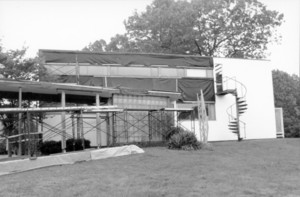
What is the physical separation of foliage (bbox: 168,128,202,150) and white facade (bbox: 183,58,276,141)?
7063 millimetres

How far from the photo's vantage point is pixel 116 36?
30953 millimetres

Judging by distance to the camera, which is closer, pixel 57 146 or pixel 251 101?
pixel 57 146

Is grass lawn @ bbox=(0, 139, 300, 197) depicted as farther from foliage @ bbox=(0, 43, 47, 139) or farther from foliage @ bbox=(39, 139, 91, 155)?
foliage @ bbox=(0, 43, 47, 139)

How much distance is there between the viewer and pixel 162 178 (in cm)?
726

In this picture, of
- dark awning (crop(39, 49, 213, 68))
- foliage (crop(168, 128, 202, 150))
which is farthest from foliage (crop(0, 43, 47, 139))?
foliage (crop(168, 128, 202, 150))

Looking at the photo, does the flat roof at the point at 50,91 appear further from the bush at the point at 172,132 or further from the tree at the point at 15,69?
the bush at the point at 172,132

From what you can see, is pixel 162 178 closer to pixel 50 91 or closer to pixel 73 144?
pixel 73 144

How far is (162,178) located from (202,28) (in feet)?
76.7

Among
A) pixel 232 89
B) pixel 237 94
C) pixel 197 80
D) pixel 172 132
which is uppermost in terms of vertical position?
pixel 197 80

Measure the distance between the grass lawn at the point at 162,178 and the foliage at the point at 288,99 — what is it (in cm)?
2570

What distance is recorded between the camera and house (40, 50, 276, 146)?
59.0ft

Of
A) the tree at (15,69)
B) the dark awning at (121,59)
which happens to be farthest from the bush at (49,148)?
the dark awning at (121,59)

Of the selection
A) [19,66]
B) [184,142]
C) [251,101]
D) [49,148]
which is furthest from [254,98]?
[19,66]

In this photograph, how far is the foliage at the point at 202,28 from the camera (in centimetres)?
2777
